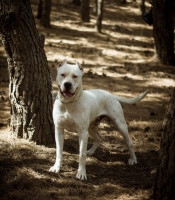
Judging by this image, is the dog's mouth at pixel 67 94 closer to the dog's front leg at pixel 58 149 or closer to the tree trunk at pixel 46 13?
the dog's front leg at pixel 58 149

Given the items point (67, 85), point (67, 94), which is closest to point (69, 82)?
point (67, 85)

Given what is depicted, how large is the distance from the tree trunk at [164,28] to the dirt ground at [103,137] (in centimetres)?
46

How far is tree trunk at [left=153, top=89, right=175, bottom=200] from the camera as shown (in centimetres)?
320

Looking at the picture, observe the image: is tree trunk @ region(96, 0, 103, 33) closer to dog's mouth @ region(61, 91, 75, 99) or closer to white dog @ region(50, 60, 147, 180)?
white dog @ region(50, 60, 147, 180)

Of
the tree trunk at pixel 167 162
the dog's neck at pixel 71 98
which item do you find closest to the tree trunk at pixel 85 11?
the dog's neck at pixel 71 98

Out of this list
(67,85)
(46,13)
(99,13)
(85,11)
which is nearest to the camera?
(67,85)

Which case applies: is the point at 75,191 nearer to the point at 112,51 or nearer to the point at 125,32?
the point at 112,51

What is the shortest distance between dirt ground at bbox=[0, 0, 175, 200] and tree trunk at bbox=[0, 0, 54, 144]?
320mm

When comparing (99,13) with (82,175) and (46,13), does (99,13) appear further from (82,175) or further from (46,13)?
(82,175)

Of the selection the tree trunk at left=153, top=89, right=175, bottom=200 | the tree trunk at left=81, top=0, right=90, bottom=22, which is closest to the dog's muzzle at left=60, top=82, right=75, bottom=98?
the tree trunk at left=153, top=89, right=175, bottom=200

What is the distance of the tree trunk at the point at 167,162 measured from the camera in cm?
320

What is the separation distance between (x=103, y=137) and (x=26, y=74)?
Result: 2.35 m

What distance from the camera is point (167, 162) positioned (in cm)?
325

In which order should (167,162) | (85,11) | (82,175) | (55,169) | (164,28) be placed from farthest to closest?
(85,11) → (164,28) → (55,169) → (82,175) → (167,162)
